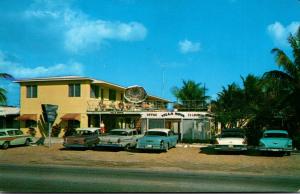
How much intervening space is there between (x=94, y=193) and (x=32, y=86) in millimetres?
30589

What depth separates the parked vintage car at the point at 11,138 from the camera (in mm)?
28594

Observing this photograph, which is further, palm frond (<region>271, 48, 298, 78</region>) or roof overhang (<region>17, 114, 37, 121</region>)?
roof overhang (<region>17, 114, 37, 121</region>)

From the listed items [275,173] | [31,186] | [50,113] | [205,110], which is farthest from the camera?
→ [205,110]

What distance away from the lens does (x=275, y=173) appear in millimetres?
17188

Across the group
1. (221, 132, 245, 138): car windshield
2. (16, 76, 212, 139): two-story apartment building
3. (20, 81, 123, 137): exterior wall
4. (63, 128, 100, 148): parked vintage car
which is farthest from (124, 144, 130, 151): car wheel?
(20, 81, 123, 137): exterior wall

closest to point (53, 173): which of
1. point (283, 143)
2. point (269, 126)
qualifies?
point (283, 143)

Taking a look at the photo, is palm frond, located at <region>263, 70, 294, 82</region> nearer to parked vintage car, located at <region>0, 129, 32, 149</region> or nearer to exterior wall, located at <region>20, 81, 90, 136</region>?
exterior wall, located at <region>20, 81, 90, 136</region>

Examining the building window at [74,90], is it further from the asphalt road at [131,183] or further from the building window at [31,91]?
the asphalt road at [131,183]

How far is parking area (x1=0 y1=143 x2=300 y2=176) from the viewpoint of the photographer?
738 inches

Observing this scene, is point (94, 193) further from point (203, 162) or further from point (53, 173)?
point (203, 162)

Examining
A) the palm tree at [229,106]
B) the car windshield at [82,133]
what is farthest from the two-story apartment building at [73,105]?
the car windshield at [82,133]

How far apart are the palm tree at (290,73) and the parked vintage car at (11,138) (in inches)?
705

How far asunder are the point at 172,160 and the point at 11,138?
43.9ft

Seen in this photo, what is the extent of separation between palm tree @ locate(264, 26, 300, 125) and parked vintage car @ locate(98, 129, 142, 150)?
32.1ft
